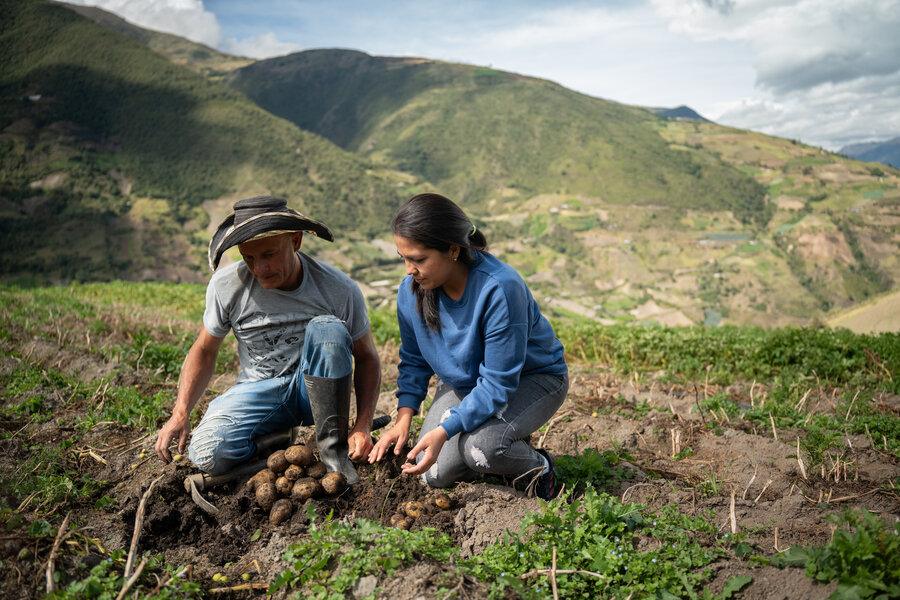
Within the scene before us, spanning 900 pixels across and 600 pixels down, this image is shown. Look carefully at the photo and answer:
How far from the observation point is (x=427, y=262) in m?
2.72

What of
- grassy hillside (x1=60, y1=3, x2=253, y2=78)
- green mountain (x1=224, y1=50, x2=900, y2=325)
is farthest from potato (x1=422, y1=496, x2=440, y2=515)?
grassy hillside (x1=60, y1=3, x2=253, y2=78)

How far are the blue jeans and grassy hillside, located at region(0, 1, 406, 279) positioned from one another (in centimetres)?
5288

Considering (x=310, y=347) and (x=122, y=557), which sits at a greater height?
(x=310, y=347)

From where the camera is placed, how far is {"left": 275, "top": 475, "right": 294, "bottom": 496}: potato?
2.90m

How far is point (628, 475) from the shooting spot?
10.6 feet

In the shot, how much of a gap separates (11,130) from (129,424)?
75.4m

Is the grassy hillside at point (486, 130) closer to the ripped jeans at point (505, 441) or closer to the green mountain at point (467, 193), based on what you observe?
the green mountain at point (467, 193)

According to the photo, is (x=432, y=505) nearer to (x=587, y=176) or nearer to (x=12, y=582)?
(x=12, y=582)

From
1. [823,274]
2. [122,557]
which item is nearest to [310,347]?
[122,557]

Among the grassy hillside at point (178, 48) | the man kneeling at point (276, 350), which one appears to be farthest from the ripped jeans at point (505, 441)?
the grassy hillside at point (178, 48)

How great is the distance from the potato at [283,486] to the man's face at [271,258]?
3.23 ft

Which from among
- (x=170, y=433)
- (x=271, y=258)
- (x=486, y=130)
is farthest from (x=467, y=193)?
(x=170, y=433)

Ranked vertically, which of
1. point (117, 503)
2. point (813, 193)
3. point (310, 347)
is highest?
point (813, 193)

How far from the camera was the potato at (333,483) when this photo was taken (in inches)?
113
